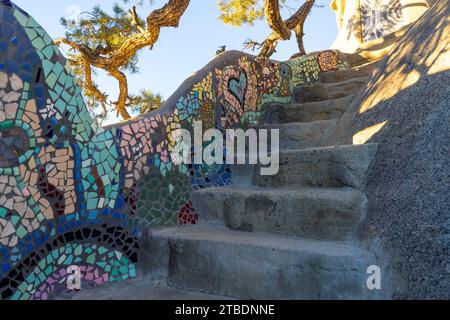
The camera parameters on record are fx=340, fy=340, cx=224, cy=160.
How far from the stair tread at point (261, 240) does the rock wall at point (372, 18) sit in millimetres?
5180

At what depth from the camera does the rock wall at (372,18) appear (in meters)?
5.84

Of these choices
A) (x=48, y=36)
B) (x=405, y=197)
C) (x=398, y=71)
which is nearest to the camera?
(x=405, y=197)

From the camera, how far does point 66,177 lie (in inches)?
64.1

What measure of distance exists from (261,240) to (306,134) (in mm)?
1247

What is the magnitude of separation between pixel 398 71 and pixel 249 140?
1151 mm

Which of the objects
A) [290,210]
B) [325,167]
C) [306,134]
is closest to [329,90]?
[306,134]

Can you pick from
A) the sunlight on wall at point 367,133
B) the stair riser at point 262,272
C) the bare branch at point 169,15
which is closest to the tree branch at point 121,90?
the bare branch at point 169,15

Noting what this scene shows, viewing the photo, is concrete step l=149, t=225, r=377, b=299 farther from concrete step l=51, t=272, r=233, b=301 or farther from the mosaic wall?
the mosaic wall

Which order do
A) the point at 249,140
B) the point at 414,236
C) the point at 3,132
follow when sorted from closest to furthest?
the point at 414,236 → the point at 3,132 → the point at 249,140

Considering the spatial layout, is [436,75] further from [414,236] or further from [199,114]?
[199,114]

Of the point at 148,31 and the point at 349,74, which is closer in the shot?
the point at 349,74

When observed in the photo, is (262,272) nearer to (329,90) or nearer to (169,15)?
(329,90)
